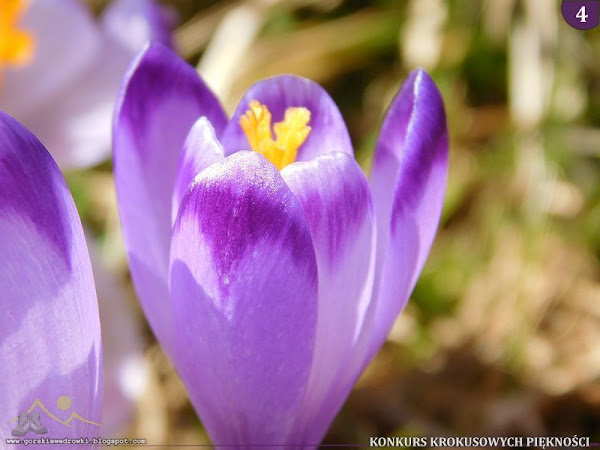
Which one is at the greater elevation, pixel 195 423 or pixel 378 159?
pixel 378 159

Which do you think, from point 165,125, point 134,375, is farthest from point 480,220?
point 165,125

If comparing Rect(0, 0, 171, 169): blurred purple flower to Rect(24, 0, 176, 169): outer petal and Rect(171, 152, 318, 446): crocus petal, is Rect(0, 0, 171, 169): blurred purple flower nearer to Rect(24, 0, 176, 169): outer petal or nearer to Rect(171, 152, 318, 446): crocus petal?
Rect(24, 0, 176, 169): outer petal

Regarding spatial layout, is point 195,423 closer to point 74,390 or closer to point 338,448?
point 338,448

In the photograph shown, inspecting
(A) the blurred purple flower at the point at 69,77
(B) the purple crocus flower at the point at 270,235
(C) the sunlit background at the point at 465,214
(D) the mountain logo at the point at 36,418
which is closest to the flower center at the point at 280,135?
(B) the purple crocus flower at the point at 270,235

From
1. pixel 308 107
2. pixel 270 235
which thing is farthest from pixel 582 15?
pixel 270 235

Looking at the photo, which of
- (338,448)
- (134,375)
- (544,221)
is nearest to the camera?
(134,375)

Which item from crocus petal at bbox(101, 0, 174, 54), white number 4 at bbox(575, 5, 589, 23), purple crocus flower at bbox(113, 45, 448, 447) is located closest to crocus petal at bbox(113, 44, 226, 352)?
purple crocus flower at bbox(113, 45, 448, 447)

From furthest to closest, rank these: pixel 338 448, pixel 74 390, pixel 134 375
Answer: pixel 338 448 → pixel 134 375 → pixel 74 390

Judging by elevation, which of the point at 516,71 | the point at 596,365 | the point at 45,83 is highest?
the point at 45,83
